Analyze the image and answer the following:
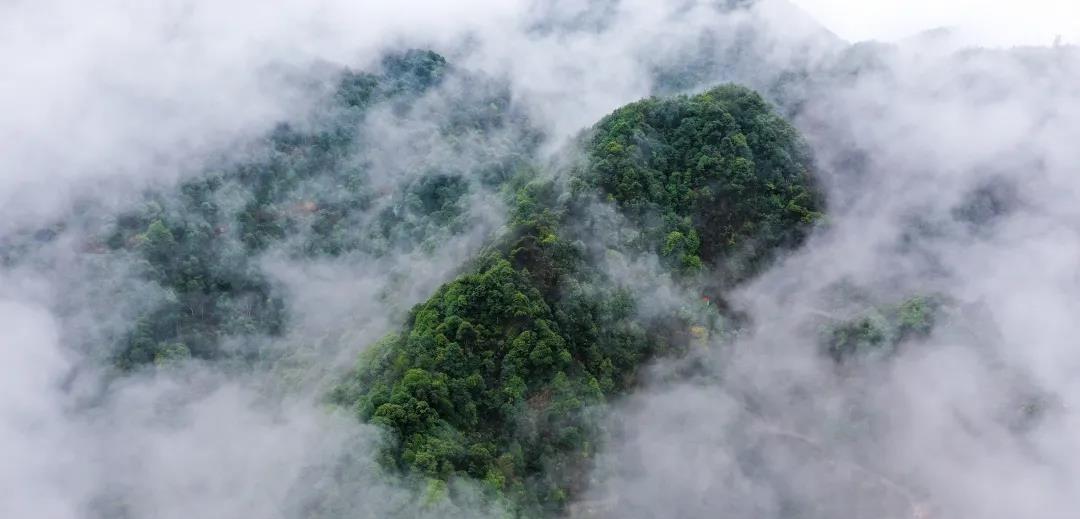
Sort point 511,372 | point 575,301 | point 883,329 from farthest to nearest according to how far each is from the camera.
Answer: point 575,301 < point 883,329 < point 511,372

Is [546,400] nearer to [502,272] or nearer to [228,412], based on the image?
[502,272]

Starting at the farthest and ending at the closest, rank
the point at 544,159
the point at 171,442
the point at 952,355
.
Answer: the point at 544,159 → the point at 171,442 → the point at 952,355

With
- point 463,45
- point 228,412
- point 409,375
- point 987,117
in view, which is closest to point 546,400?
point 409,375

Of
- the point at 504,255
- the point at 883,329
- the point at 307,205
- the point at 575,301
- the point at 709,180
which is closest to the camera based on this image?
the point at 883,329

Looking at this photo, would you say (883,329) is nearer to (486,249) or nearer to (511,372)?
(511,372)

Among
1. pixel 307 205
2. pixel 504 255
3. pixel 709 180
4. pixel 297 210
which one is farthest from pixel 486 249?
pixel 307 205

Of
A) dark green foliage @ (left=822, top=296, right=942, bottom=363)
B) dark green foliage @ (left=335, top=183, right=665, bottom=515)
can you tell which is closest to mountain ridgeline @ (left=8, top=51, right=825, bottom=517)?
dark green foliage @ (left=335, top=183, right=665, bottom=515)

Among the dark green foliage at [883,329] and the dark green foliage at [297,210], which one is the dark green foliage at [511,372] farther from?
the dark green foliage at [297,210]
